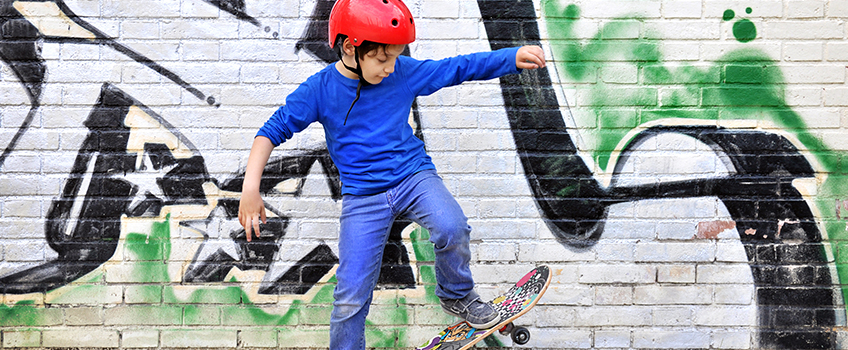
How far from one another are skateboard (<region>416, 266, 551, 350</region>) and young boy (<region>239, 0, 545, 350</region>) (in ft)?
0.95

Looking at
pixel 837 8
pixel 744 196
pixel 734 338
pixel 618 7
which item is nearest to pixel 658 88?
pixel 618 7

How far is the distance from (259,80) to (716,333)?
2.94 m

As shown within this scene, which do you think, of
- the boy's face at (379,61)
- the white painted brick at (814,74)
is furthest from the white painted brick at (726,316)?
the boy's face at (379,61)

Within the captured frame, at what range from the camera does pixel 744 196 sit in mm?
3334

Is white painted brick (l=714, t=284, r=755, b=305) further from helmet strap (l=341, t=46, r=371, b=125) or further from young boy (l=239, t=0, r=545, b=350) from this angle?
helmet strap (l=341, t=46, r=371, b=125)

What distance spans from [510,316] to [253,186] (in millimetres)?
1264

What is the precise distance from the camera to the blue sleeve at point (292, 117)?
247cm

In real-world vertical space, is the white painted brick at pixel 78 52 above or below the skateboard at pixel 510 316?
above

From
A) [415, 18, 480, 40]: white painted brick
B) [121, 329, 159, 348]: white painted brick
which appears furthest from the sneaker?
[121, 329, 159, 348]: white painted brick

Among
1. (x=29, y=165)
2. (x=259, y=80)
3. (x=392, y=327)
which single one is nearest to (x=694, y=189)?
(x=392, y=327)

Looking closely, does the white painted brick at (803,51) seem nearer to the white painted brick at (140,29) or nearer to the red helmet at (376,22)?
the red helmet at (376,22)

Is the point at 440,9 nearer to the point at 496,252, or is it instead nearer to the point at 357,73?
the point at 357,73

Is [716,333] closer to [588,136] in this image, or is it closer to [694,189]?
[694,189]

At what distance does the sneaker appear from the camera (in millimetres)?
2691
